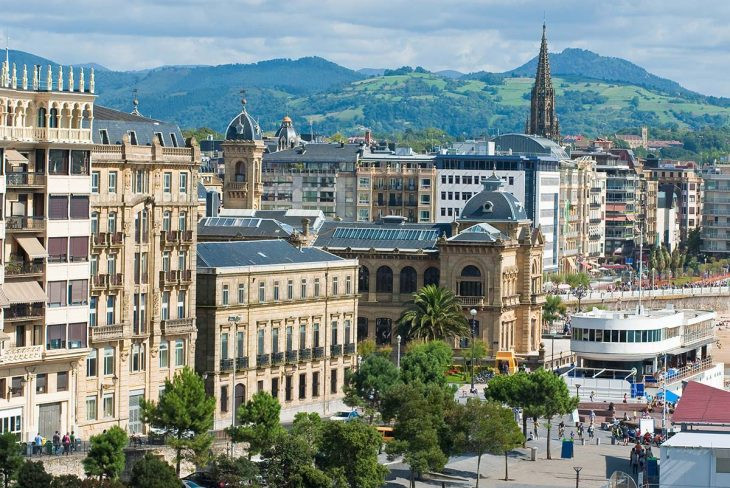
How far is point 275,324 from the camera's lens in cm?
12156

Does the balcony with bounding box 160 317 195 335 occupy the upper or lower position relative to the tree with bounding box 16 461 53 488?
upper

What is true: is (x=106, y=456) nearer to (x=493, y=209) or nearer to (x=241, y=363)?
(x=241, y=363)

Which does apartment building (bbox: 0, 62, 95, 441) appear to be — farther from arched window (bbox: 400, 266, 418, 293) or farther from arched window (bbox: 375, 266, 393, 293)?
arched window (bbox: 375, 266, 393, 293)

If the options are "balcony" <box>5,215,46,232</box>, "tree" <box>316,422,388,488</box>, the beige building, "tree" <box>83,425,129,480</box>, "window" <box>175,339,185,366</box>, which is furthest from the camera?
the beige building

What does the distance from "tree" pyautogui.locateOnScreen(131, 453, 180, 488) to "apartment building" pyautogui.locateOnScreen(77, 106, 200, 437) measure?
14.4 metres

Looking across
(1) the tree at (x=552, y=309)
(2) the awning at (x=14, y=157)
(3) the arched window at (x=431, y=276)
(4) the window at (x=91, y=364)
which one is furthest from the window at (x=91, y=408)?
(1) the tree at (x=552, y=309)

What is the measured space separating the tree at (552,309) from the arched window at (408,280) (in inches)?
860

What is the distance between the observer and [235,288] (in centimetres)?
11806

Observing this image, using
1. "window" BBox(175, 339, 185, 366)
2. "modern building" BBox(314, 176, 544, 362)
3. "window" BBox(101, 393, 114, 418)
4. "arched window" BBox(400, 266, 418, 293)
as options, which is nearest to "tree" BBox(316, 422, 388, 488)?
"window" BBox(101, 393, 114, 418)

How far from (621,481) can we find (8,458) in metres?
32.8

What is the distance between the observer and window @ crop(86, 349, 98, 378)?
102 m

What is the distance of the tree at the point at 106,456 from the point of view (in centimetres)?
8850

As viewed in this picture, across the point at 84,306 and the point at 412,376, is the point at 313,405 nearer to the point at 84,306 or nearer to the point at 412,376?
the point at 412,376

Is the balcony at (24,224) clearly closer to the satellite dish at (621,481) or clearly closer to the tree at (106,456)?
the tree at (106,456)
